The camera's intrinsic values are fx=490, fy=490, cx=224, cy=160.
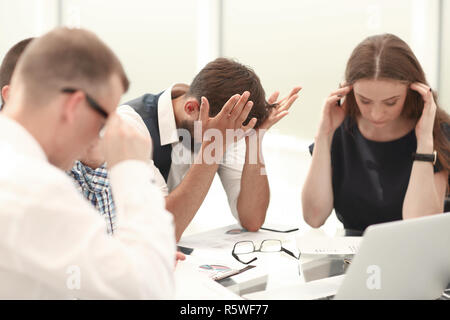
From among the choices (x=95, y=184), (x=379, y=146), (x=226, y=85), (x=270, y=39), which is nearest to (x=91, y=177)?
(x=95, y=184)

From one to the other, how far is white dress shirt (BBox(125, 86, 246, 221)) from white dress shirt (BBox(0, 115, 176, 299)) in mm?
898

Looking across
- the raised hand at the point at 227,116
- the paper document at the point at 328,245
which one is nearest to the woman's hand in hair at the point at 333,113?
the raised hand at the point at 227,116

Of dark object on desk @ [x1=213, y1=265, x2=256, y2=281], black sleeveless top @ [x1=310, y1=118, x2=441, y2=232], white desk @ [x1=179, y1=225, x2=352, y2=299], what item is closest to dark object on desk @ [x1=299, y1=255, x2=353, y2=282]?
white desk @ [x1=179, y1=225, x2=352, y2=299]

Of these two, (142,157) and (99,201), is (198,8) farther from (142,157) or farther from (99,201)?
(142,157)

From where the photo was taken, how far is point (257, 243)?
1.53 metres

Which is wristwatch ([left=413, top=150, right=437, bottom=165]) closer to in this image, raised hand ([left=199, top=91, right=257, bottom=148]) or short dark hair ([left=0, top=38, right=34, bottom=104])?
raised hand ([left=199, top=91, right=257, bottom=148])

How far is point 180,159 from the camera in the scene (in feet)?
6.08

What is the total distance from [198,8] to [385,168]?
9.57 ft

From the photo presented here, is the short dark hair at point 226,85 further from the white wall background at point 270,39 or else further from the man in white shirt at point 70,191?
the white wall background at point 270,39

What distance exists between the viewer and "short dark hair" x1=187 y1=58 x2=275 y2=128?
1714 millimetres

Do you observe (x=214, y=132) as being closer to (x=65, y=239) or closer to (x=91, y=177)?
(x=91, y=177)

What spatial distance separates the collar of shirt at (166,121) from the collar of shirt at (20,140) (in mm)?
998

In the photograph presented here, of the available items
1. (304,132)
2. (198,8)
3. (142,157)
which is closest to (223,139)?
(142,157)

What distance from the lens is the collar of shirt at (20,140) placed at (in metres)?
0.76
